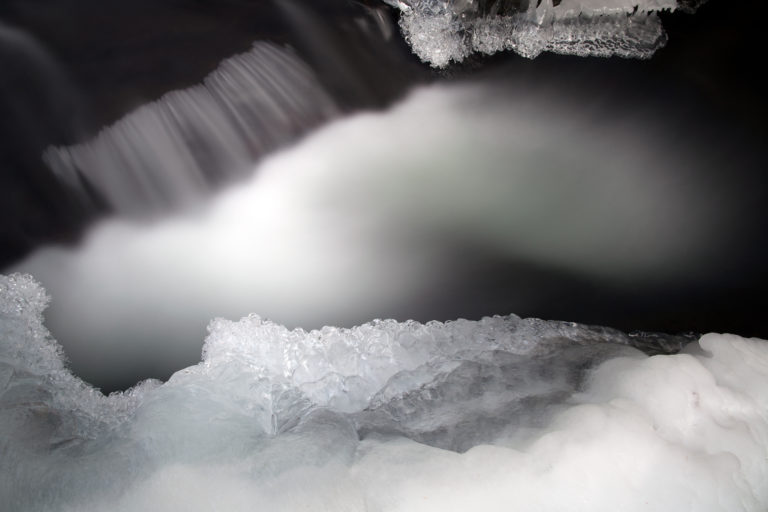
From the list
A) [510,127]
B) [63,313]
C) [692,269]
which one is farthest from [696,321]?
[63,313]

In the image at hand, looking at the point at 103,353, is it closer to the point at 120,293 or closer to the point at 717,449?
the point at 120,293

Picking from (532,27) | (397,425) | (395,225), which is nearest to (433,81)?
(532,27)

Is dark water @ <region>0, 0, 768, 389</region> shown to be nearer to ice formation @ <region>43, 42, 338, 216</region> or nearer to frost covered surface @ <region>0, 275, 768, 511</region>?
ice formation @ <region>43, 42, 338, 216</region>

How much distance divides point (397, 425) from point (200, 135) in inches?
41.9

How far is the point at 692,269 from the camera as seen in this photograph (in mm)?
1664

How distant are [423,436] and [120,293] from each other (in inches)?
37.6

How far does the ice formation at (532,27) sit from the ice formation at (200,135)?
16.5 inches

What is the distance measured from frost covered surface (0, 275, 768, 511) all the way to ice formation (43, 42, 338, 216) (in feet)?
1.46

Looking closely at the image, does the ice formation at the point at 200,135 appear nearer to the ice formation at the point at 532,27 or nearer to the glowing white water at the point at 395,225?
the glowing white water at the point at 395,225

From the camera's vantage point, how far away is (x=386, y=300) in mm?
1573

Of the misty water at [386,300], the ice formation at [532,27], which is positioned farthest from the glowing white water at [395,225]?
the ice formation at [532,27]

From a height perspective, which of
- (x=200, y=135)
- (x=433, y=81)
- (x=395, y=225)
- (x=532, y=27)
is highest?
(x=532, y=27)

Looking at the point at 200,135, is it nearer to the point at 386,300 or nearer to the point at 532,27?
the point at 386,300

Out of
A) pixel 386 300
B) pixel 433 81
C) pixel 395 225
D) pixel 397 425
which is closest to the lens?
pixel 397 425
